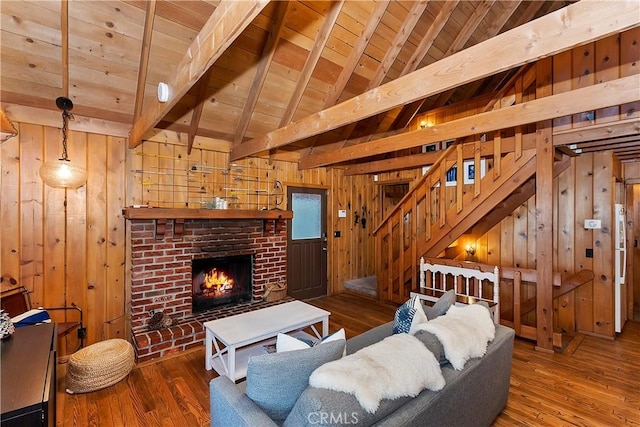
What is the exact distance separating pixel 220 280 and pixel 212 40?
10.6ft

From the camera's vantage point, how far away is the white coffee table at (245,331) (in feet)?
8.34

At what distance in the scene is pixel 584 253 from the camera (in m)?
3.82

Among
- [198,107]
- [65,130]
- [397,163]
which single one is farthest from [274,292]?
[65,130]

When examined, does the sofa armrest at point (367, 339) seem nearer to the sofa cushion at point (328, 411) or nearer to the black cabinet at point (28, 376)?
the sofa cushion at point (328, 411)

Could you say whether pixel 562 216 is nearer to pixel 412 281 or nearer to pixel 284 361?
pixel 412 281

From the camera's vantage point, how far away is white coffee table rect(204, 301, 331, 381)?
254 centimetres

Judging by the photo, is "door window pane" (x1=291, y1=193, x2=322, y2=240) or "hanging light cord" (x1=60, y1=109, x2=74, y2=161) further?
"door window pane" (x1=291, y1=193, x2=322, y2=240)

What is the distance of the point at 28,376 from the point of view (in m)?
1.51

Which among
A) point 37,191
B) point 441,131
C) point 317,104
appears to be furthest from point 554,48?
point 37,191

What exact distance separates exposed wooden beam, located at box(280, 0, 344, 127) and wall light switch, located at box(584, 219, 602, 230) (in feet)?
12.9

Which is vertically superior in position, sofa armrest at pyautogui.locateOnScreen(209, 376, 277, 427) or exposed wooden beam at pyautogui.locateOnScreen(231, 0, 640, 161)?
exposed wooden beam at pyautogui.locateOnScreen(231, 0, 640, 161)

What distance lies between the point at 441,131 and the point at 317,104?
1.84 meters

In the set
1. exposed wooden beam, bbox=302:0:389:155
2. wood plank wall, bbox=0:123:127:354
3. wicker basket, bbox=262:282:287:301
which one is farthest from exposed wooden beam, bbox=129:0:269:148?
wicker basket, bbox=262:282:287:301

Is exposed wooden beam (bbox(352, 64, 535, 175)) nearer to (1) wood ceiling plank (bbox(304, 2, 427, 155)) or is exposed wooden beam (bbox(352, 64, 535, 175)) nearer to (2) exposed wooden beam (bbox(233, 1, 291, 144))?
(1) wood ceiling plank (bbox(304, 2, 427, 155))
